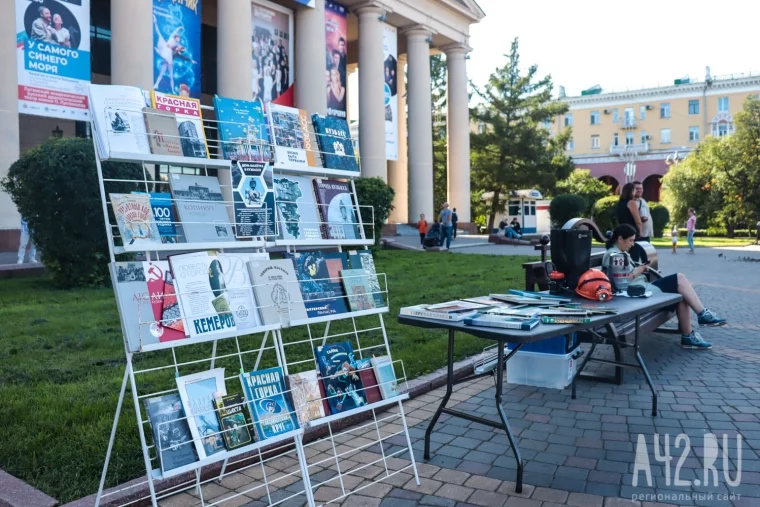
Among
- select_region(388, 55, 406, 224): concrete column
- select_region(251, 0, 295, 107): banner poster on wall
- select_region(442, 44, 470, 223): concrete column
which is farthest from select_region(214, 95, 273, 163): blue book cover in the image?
select_region(442, 44, 470, 223): concrete column

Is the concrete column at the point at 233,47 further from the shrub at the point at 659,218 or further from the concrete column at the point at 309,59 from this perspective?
the shrub at the point at 659,218

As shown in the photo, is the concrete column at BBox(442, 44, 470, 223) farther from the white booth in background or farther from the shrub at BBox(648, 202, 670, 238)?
the shrub at BBox(648, 202, 670, 238)

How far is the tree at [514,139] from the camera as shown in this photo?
40.4 m

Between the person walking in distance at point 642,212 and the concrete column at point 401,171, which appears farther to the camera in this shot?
the concrete column at point 401,171

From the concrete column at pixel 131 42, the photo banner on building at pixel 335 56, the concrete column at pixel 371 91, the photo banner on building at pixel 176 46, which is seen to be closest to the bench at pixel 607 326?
the concrete column at pixel 131 42

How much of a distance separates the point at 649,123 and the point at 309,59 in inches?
2203

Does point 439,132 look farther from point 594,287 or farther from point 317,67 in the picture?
point 594,287

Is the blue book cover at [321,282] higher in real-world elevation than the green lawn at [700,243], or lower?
higher

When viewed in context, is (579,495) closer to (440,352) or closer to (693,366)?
(440,352)

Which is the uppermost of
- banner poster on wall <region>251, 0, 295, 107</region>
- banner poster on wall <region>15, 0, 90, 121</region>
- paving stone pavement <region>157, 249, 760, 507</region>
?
banner poster on wall <region>251, 0, 295, 107</region>

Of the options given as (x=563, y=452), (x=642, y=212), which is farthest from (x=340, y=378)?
(x=642, y=212)

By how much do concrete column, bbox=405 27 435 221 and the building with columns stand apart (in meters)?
0.05

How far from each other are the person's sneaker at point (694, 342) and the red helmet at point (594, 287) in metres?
2.55

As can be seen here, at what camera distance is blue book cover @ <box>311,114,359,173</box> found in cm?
391
